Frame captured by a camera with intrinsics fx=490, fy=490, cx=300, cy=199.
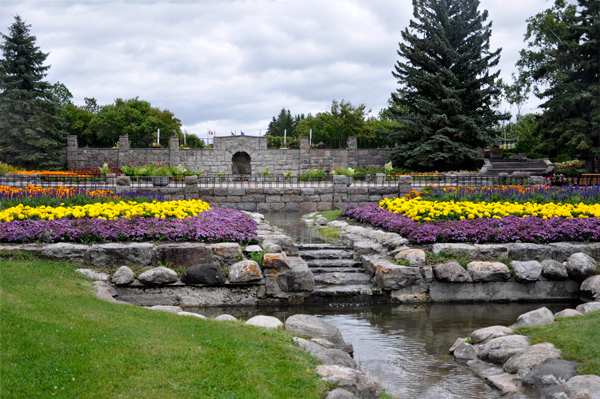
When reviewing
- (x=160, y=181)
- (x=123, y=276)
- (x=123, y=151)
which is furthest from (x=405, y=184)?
(x=123, y=151)

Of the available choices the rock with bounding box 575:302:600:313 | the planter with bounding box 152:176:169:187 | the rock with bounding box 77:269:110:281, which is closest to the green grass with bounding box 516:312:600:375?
the rock with bounding box 575:302:600:313

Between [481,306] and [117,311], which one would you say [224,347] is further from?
[481,306]

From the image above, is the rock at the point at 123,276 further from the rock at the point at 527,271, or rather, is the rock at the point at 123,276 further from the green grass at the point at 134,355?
the rock at the point at 527,271

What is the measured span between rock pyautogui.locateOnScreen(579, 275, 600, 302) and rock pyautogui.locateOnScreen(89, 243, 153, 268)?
7.11 m

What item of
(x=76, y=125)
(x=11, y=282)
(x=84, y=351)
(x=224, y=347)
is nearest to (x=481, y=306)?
(x=224, y=347)

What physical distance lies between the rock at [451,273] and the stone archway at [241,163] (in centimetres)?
2800

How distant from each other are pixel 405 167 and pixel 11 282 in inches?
1116

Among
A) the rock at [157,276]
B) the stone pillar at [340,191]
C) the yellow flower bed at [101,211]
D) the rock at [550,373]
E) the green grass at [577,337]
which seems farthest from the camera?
the stone pillar at [340,191]

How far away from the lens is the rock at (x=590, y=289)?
778 centimetres

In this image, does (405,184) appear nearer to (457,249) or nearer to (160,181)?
(457,249)

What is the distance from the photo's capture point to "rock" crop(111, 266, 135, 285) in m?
7.57

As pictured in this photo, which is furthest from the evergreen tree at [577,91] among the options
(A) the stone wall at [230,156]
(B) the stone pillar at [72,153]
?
(B) the stone pillar at [72,153]

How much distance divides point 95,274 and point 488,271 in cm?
625

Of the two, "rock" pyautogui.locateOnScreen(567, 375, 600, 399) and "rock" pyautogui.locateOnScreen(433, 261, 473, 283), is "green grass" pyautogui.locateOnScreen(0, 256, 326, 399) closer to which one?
"rock" pyautogui.locateOnScreen(567, 375, 600, 399)
